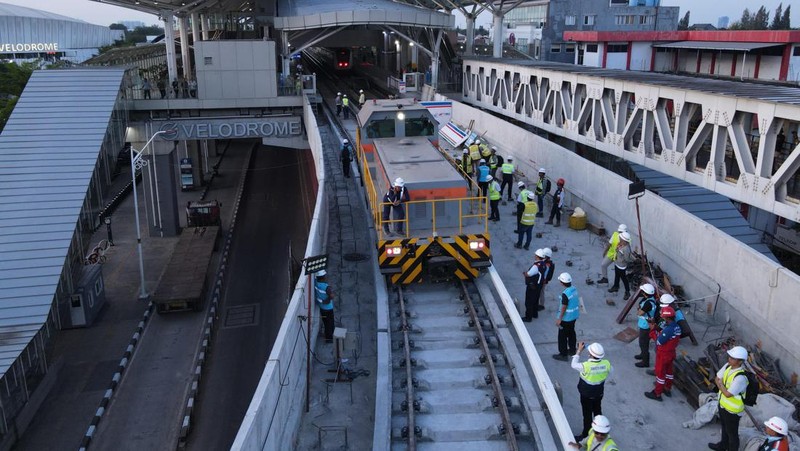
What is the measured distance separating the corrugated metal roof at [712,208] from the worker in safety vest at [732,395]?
10.9 metres

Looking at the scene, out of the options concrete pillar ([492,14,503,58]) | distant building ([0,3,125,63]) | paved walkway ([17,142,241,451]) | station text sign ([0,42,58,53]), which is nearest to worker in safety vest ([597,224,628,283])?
paved walkway ([17,142,241,451])

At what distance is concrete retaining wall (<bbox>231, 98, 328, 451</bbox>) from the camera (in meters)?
7.38

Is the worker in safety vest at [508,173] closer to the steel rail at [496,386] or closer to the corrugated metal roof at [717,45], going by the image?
the steel rail at [496,386]

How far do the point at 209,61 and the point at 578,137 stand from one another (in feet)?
65.7

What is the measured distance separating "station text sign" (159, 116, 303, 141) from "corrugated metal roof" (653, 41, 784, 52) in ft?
89.6

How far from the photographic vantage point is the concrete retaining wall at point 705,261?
35.4ft

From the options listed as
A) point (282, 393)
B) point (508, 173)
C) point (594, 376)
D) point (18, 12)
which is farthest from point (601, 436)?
point (18, 12)

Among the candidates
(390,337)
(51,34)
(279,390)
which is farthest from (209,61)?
(51,34)

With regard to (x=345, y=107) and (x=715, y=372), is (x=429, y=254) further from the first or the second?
(x=345, y=107)

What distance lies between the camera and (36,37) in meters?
102

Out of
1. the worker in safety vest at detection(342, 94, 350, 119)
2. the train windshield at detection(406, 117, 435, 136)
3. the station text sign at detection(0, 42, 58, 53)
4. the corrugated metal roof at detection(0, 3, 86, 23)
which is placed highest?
the corrugated metal roof at detection(0, 3, 86, 23)

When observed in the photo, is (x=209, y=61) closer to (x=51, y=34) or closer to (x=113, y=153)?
(x=113, y=153)

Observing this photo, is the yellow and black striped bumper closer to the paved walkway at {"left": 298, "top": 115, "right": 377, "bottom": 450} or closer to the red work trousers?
the paved walkway at {"left": 298, "top": 115, "right": 377, "bottom": 450}

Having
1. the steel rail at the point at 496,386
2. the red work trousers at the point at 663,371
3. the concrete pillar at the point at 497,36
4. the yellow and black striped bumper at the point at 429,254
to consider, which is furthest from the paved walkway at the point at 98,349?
the concrete pillar at the point at 497,36
